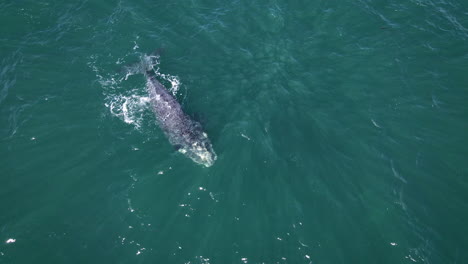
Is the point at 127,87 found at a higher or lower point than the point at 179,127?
higher

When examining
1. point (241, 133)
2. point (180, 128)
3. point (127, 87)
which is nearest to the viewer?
point (180, 128)

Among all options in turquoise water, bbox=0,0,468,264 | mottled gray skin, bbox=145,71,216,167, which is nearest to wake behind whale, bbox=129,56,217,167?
mottled gray skin, bbox=145,71,216,167

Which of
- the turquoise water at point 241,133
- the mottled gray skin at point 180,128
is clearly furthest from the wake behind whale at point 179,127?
the turquoise water at point 241,133

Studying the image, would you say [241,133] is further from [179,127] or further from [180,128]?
[179,127]

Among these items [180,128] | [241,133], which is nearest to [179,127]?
[180,128]

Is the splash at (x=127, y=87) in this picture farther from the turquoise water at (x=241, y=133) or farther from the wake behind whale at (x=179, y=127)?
the wake behind whale at (x=179, y=127)

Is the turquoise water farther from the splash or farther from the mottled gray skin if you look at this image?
the mottled gray skin
